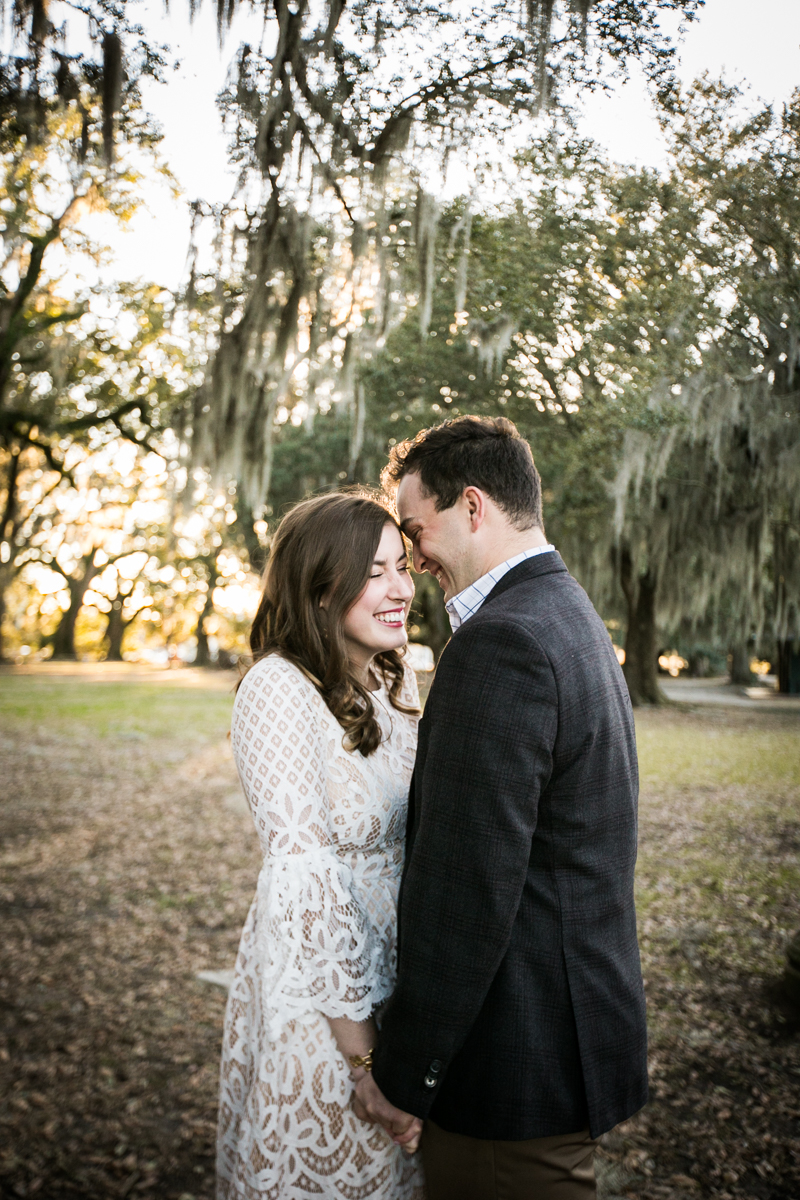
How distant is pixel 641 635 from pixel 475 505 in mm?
13955

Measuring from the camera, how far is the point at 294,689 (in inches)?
66.3

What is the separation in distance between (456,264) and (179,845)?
17.6 ft

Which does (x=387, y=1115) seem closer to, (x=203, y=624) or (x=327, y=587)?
(x=327, y=587)

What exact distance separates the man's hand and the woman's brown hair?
722 mm

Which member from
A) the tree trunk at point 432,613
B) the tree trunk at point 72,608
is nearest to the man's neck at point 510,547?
the tree trunk at point 432,613

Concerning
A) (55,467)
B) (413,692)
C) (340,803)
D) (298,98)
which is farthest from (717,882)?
(55,467)

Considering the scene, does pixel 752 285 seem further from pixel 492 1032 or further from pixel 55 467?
pixel 55 467

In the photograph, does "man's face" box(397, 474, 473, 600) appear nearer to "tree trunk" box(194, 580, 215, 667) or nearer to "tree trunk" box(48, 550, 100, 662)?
"tree trunk" box(48, 550, 100, 662)

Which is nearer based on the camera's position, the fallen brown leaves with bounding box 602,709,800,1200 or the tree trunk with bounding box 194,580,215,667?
the fallen brown leaves with bounding box 602,709,800,1200

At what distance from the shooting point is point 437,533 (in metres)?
1.66

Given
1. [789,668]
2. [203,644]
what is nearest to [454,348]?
[789,668]

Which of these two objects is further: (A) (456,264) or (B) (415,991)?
(A) (456,264)

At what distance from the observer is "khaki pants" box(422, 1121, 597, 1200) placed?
1317 millimetres

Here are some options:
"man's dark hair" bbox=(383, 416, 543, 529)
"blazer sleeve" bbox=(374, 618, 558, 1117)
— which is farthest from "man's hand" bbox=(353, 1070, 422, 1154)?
"man's dark hair" bbox=(383, 416, 543, 529)
